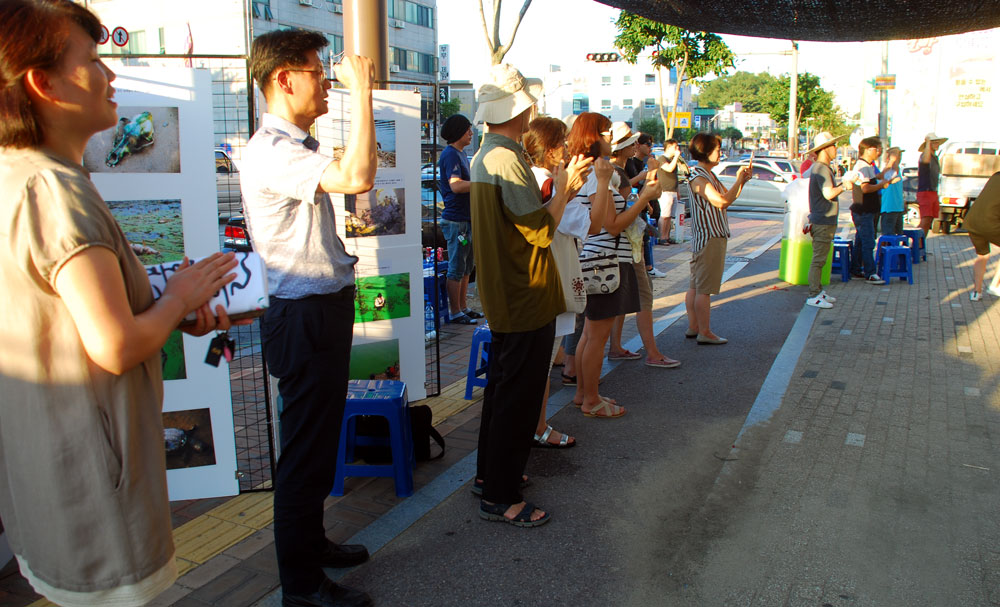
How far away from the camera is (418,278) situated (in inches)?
185

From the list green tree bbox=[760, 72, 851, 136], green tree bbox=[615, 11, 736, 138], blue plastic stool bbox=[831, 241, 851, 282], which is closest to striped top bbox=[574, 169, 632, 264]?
blue plastic stool bbox=[831, 241, 851, 282]

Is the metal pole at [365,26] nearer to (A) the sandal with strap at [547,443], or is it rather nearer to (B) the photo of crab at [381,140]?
→ (B) the photo of crab at [381,140]

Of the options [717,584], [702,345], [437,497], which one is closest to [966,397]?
[702,345]

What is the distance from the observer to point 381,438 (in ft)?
13.0

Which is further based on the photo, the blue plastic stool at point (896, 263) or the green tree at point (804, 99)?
the green tree at point (804, 99)

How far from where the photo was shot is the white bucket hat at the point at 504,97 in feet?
11.0

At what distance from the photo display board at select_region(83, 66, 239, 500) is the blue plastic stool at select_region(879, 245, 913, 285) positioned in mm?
9305

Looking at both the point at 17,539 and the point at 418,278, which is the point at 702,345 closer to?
the point at 418,278

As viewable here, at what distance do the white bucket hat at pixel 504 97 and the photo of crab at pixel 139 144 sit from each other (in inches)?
53.6

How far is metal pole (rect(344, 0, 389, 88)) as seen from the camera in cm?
399

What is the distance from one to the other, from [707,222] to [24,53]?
5.79m

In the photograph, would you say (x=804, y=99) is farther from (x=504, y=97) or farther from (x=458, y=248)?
(x=504, y=97)

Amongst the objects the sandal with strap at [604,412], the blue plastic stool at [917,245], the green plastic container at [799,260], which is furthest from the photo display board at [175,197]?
the blue plastic stool at [917,245]

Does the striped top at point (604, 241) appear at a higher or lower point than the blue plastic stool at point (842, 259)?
higher
